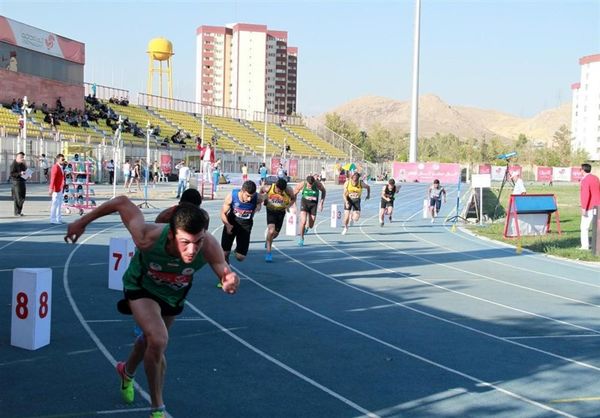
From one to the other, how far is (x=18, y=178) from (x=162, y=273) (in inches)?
694

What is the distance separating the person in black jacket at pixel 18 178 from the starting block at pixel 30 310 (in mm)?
14571

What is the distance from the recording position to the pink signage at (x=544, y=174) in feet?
253

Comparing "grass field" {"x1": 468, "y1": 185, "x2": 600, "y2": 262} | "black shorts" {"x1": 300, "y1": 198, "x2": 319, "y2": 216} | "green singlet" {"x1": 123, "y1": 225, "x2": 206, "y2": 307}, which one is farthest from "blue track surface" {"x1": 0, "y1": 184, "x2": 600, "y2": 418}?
"black shorts" {"x1": 300, "y1": 198, "x2": 319, "y2": 216}

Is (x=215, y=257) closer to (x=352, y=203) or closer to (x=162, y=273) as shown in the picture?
(x=162, y=273)

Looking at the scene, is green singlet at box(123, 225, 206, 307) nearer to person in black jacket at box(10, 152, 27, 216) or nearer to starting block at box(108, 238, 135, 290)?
starting block at box(108, 238, 135, 290)

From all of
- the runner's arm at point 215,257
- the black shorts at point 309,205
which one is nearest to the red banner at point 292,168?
the black shorts at point 309,205

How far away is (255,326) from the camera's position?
9.03m

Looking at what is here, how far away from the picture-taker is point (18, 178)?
70.2ft

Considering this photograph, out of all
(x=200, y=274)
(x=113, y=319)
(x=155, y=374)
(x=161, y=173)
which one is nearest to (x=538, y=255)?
(x=200, y=274)

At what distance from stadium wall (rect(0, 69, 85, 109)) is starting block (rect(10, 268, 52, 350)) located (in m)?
42.2

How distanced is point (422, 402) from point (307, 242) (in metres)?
13.0

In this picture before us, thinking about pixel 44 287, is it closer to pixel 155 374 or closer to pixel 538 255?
pixel 155 374

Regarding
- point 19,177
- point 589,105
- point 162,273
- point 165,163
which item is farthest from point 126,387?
point 589,105

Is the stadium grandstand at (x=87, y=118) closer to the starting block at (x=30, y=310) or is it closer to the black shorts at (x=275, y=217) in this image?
the black shorts at (x=275, y=217)
